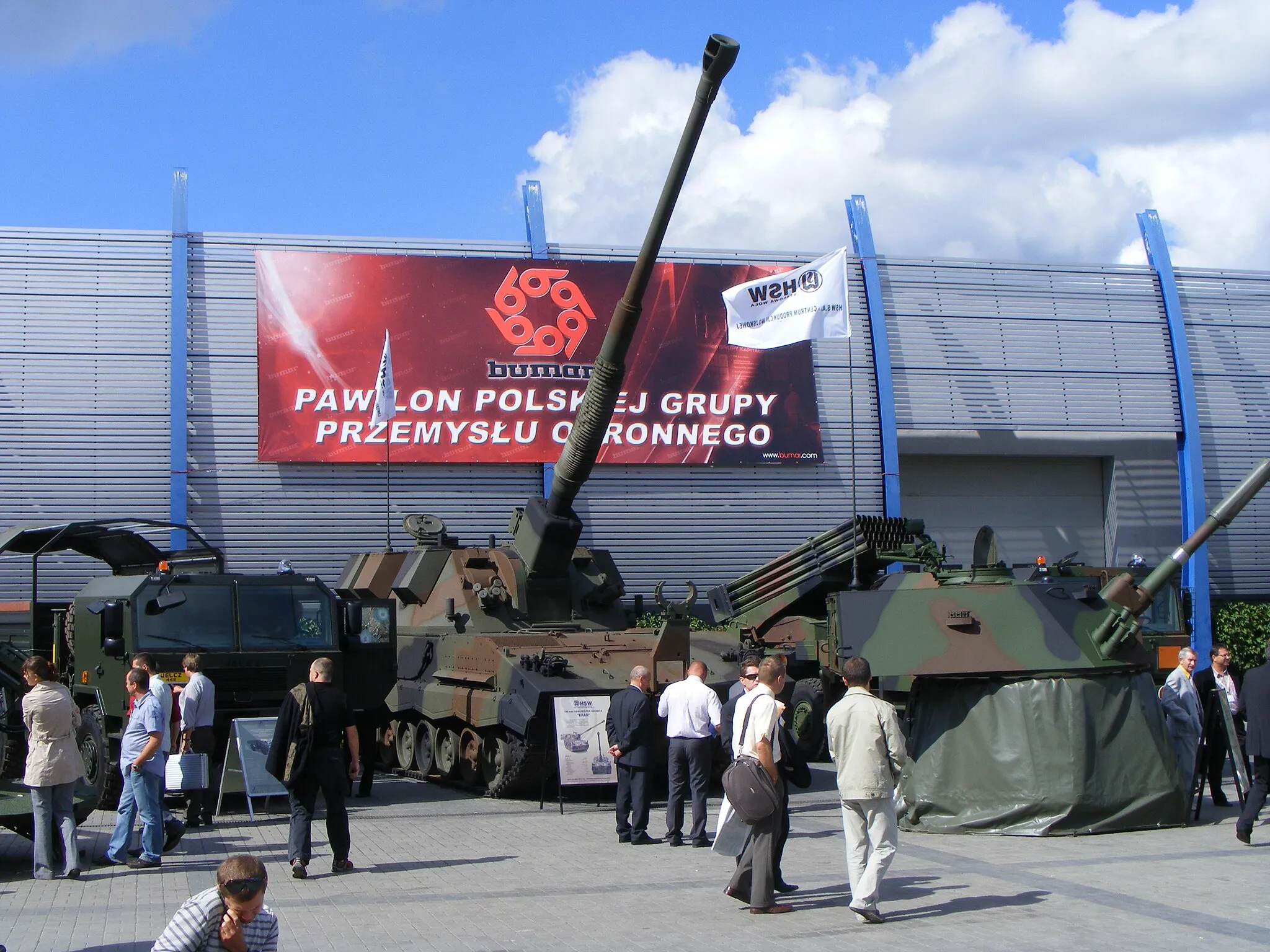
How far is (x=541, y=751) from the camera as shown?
494 inches

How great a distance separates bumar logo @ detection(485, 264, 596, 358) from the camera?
21391 millimetres

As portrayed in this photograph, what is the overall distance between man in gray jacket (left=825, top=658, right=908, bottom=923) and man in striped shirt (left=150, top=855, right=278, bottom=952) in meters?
4.00

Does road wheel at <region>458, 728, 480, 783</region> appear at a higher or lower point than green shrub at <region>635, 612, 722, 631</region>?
lower

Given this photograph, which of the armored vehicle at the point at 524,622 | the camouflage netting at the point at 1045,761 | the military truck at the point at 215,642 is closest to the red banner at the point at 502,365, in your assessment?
the armored vehicle at the point at 524,622

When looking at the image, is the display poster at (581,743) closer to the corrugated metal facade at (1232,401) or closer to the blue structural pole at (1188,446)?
the blue structural pole at (1188,446)

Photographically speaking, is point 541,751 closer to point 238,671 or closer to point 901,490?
point 238,671

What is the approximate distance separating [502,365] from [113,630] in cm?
1007

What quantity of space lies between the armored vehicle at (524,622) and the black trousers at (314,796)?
124 inches

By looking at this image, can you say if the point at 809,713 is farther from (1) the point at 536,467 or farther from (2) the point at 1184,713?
(1) the point at 536,467

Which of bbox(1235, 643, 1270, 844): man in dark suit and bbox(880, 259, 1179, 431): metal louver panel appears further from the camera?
bbox(880, 259, 1179, 431): metal louver panel

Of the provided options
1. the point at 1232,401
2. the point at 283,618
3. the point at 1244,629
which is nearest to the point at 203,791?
the point at 283,618

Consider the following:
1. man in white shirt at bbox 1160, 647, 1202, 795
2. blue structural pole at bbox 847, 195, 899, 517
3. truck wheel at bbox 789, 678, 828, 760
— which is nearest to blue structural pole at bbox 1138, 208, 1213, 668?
blue structural pole at bbox 847, 195, 899, 517

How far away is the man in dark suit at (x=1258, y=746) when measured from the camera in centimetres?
969

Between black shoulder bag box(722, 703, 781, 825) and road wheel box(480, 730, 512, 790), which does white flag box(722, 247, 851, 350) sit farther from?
black shoulder bag box(722, 703, 781, 825)
